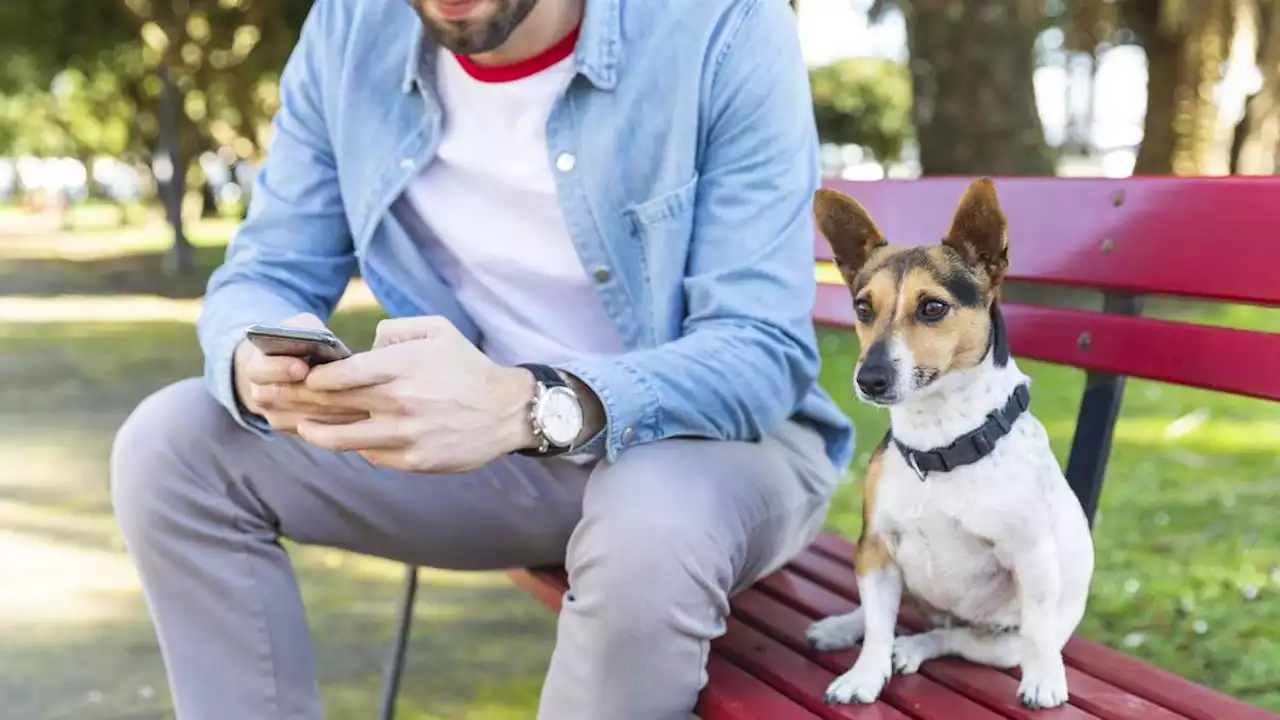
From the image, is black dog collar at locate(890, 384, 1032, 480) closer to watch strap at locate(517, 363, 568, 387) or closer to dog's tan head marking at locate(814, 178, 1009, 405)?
dog's tan head marking at locate(814, 178, 1009, 405)

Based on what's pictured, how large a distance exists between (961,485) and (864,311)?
29 centimetres

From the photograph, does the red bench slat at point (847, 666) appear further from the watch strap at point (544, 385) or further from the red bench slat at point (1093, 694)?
the watch strap at point (544, 385)

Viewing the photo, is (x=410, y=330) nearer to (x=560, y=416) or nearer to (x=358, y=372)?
(x=358, y=372)

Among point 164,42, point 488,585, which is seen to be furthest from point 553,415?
point 164,42

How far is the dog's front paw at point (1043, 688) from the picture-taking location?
1.78 m

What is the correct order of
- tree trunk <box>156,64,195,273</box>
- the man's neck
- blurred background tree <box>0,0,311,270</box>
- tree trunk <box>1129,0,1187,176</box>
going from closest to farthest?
the man's neck < tree trunk <box>1129,0,1187,176</box> < blurred background tree <box>0,0,311,270</box> < tree trunk <box>156,64,195,273</box>

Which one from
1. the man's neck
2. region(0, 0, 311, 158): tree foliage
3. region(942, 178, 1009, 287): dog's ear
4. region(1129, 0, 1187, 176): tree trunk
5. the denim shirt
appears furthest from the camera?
region(0, 0, 311, 158): tree foliage

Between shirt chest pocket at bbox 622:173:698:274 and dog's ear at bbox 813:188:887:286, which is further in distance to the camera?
shirt chest pocket at bbox 622:173:698:274

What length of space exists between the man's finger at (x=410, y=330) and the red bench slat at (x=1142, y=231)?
1206 millimetres

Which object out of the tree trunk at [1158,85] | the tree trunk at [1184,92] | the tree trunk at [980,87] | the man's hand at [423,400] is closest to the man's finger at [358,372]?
the man's hand at [423,400]

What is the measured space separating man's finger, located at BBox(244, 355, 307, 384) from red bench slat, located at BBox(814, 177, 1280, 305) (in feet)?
4.53

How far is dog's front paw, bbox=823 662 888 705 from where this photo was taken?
5.93 ft

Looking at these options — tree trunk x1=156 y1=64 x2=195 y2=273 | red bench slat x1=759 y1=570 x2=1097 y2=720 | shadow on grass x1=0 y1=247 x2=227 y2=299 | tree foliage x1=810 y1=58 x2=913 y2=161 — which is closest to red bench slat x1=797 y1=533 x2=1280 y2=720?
red bench slat x1=759 y1=570 x2=1097 y2=720

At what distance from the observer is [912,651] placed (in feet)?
6.38
